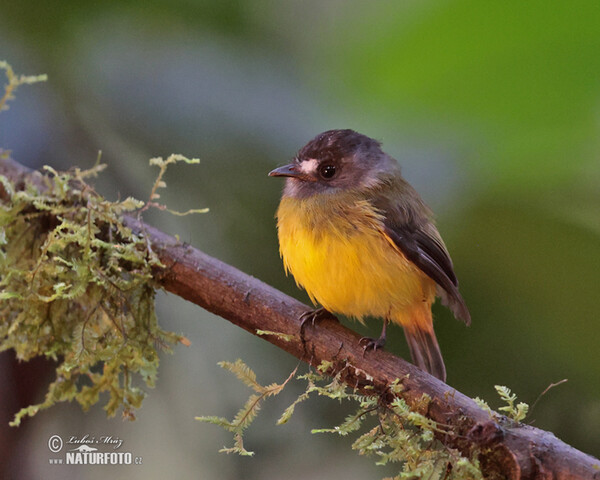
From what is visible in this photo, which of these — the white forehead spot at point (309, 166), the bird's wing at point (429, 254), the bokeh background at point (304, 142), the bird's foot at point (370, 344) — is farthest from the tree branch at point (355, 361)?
the bokeh background at point (304, 142)

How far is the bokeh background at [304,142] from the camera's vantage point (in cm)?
195

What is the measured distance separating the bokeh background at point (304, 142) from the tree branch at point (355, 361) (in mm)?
744

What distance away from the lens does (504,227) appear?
211 centimetres

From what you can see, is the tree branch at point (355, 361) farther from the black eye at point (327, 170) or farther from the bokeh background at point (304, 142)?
the bokeh background at point (304, 142)

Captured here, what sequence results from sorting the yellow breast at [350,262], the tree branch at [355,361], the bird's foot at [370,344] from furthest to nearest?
the yellow breast at [350,262]
the bird's foot at [370,344]
the tree branch at [355,361]

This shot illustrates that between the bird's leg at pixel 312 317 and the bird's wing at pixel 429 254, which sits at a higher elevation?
the bird's wing at pixel 429 254

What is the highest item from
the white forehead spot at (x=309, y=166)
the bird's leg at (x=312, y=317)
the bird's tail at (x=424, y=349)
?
the white forehead spot at (x=309, y=166)

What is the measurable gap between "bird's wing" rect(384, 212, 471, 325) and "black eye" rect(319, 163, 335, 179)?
0.26m

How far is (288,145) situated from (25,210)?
39.6 inches

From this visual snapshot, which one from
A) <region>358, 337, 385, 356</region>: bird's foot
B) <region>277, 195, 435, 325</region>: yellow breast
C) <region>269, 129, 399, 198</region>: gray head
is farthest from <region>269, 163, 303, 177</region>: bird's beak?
<region>358, 337, 385, 356</region>: bird's foot

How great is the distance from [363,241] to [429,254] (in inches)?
8.3

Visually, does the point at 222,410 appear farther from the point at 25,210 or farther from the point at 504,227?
the point at 504,227

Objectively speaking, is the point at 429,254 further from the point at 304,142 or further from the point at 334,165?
the point at 304,142

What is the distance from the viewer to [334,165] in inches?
72.5
